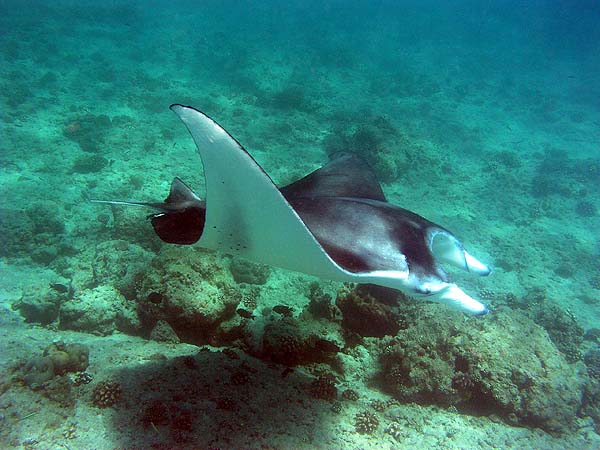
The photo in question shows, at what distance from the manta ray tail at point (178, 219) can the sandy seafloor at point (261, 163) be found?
1655 millimetres

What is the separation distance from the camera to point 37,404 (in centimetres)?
298

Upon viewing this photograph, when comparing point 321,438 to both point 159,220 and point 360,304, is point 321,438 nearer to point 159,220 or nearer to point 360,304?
point 360,304

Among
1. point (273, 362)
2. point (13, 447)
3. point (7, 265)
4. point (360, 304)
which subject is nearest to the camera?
point (13, 447)

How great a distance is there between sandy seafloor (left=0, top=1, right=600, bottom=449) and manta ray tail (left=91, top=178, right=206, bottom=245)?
5.43ft

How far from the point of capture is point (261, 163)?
1077 centimetres

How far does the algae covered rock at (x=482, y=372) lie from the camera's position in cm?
414

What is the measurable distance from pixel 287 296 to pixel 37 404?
3.87 m

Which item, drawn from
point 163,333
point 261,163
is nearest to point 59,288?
point 163,333

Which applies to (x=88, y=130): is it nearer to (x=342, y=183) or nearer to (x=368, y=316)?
(x=342, y=183)

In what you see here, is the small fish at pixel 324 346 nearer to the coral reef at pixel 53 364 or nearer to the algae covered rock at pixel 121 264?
the coral reef at pixel 53 364

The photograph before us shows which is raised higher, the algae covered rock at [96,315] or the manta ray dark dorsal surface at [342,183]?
the manta ray dark dorsal surface at [342,183]

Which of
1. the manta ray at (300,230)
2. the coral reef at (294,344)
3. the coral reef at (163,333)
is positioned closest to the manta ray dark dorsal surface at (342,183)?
the manta ray at (300,230)

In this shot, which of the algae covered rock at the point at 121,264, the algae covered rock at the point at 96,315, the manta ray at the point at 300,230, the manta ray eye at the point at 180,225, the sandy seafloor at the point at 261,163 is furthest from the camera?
the algae covered rock at the point at 121,264

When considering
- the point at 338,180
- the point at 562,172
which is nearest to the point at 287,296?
the point at 338,180
